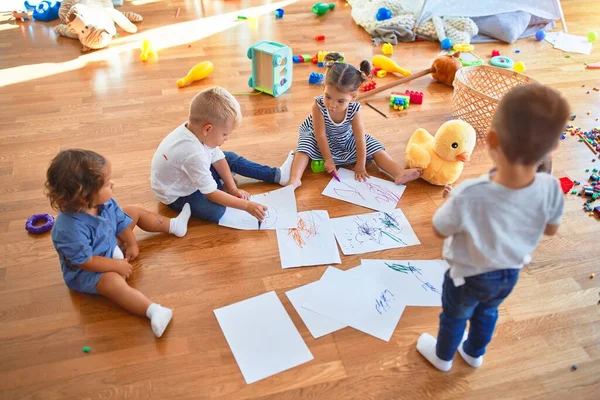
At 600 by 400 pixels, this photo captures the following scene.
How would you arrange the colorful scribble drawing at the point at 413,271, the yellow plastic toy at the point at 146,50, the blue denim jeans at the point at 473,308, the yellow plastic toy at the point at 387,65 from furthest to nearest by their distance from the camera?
the yellow plastic toy at the point at 146,50 → the yellow plastic toy at the point at 387,65 → the colorful scribble drawing at the point at 413,271 → the blue denim jeans at the point at 473,308

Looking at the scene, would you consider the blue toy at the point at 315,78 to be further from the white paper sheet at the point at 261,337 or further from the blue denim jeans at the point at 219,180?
the white paper sheet at the point at 261,337

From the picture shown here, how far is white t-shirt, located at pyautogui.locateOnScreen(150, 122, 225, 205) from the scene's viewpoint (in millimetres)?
1579

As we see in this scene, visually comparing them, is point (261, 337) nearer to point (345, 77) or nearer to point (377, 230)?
point (377, 230)

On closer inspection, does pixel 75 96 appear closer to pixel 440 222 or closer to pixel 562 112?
pixel 440 222

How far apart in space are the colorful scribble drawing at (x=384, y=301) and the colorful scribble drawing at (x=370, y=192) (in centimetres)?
44

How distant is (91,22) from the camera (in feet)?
8.75

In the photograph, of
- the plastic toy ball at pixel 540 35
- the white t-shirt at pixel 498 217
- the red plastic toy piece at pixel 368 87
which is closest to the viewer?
the white t-shirt at pixel 498 217

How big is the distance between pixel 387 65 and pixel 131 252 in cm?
162

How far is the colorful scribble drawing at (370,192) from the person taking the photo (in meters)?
1.83

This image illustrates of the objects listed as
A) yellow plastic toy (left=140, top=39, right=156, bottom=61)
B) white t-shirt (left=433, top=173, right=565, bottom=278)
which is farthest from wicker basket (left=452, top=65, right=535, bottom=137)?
yellow plastic toy (left=140, top=39, right=156, bottom=61)

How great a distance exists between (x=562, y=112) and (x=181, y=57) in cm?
218

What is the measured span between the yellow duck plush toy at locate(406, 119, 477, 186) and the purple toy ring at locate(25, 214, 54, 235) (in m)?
1.25

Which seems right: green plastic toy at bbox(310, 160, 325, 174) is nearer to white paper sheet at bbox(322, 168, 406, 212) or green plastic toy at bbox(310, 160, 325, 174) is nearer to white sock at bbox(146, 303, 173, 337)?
white paper sheet at bbox(322, 168, 406, 212)

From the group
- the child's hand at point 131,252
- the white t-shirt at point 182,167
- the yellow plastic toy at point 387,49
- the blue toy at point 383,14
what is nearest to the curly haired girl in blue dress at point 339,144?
the white t-shirt at point 182,167
